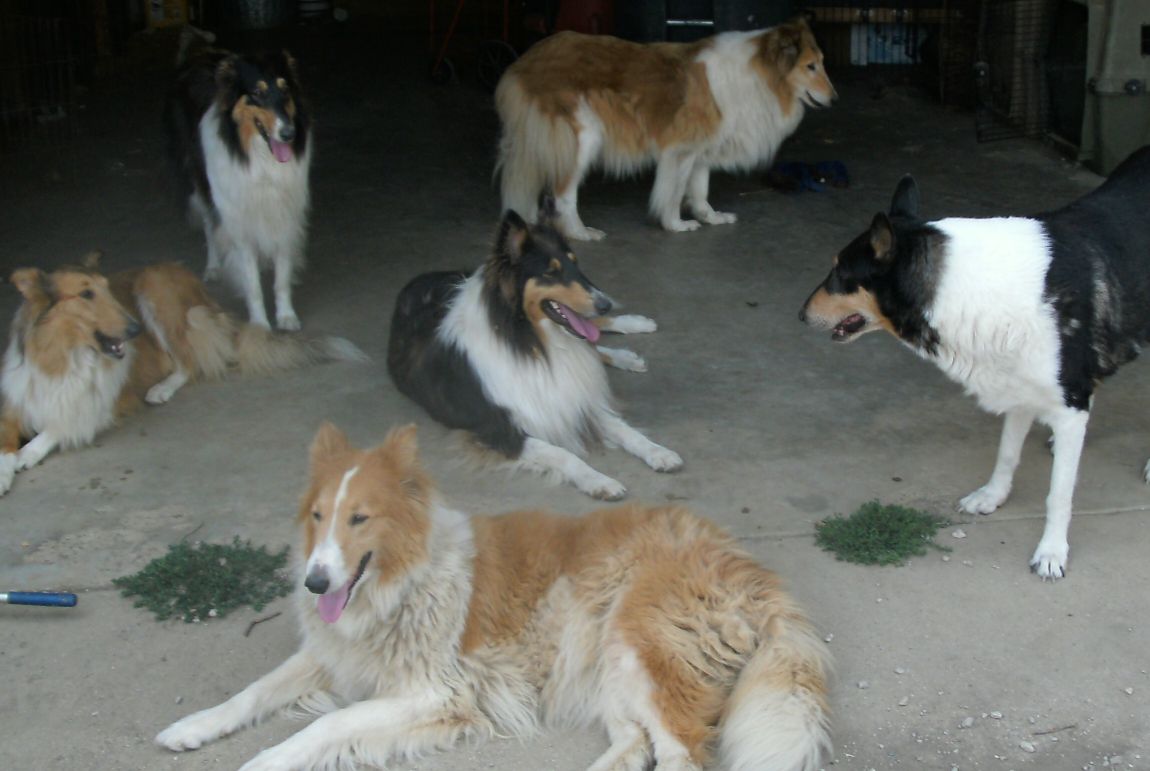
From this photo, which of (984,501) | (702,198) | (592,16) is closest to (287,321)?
(702,198)

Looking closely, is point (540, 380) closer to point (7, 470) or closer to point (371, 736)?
point (371, 736)

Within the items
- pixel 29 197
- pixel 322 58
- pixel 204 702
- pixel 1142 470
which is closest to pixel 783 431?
pixel 1142 470

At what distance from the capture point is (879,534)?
14.4 feet

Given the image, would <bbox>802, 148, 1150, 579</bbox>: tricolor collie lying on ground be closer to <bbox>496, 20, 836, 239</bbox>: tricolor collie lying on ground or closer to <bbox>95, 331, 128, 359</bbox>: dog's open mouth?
<bbox>95, 331, 128, 359</bbox>: dog's open mouth

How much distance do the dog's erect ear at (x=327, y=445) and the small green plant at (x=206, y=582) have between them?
2.78 feet

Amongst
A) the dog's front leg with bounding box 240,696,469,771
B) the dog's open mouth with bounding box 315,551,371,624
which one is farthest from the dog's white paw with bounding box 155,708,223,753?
the dog's open mouth with bounding box 315,551,371,624

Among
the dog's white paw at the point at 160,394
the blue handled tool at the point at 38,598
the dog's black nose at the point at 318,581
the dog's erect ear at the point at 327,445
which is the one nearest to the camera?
the dog's black nose at the point at 318,581

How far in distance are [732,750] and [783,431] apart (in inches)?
90.2

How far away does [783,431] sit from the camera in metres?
5.28

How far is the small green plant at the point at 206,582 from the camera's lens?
13.3 ft

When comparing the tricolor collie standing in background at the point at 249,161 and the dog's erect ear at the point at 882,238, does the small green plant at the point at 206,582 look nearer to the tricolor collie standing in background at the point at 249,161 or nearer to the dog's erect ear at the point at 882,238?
the tricolor collie standing in background at the point at 249,161

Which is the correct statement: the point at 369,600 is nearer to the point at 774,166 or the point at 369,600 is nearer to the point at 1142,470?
the point at 1142,470

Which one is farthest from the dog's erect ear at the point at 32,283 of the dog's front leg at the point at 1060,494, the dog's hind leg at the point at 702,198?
the dog's hind leg at the point at 702,198

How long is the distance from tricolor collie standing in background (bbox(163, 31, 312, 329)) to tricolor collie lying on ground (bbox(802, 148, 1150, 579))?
3.19 metres
